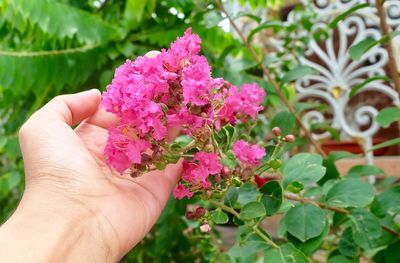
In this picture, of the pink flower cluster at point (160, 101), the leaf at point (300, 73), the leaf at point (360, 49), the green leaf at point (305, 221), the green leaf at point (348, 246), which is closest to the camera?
the pink flower cluster at point (160, 101)

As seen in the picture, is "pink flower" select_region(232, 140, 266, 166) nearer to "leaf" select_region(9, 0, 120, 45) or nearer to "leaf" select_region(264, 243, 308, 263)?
"leaf" select_region(264, 243, 308, 263)

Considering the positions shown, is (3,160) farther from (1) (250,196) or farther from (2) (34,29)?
(1) (250,196)

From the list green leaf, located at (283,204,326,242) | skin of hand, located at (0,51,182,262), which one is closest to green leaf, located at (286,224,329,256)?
green leaf, located at (283,204,326,242)

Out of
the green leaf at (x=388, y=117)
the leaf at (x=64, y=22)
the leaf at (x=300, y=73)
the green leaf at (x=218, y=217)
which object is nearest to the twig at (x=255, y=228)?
→ the green leaf at (x=218, y=217)

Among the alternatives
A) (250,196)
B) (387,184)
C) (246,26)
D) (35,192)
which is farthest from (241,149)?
(246,26)

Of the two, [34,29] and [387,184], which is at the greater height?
[34,29]

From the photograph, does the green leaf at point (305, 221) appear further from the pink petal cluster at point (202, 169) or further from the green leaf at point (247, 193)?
the pink petal cluster at point (202, 169)
